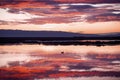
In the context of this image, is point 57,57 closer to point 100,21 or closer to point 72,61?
point 72,61

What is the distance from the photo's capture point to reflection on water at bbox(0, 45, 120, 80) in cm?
136

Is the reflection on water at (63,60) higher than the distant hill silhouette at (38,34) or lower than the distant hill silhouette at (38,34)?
lower

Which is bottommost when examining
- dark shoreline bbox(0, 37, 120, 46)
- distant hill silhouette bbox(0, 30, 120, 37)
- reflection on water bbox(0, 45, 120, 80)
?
reflection on water bbox(0, 45, 120, 80)

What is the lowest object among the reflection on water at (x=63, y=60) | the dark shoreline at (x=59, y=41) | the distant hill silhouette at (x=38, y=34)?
the reflection on water at (x=63, y=60)

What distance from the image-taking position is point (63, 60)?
1.36 m

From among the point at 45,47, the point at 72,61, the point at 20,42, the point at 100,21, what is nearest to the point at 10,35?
the point at 20,42

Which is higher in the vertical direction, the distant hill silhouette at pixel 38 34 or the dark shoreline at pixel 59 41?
the distant hill silhouette at pixel 38 34

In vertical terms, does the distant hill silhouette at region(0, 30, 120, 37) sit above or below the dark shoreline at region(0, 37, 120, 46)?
above

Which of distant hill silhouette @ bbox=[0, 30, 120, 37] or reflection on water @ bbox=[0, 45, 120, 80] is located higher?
distant hill silhouette @ bbox=[0, 30, 120, 37]

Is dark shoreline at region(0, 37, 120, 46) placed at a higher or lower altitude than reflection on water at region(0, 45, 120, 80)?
higher

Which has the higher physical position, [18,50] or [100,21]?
[100,21]

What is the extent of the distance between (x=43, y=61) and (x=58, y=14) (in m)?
0.22

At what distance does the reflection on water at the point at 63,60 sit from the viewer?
1357 millimetres

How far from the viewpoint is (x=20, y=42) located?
4.46ft
